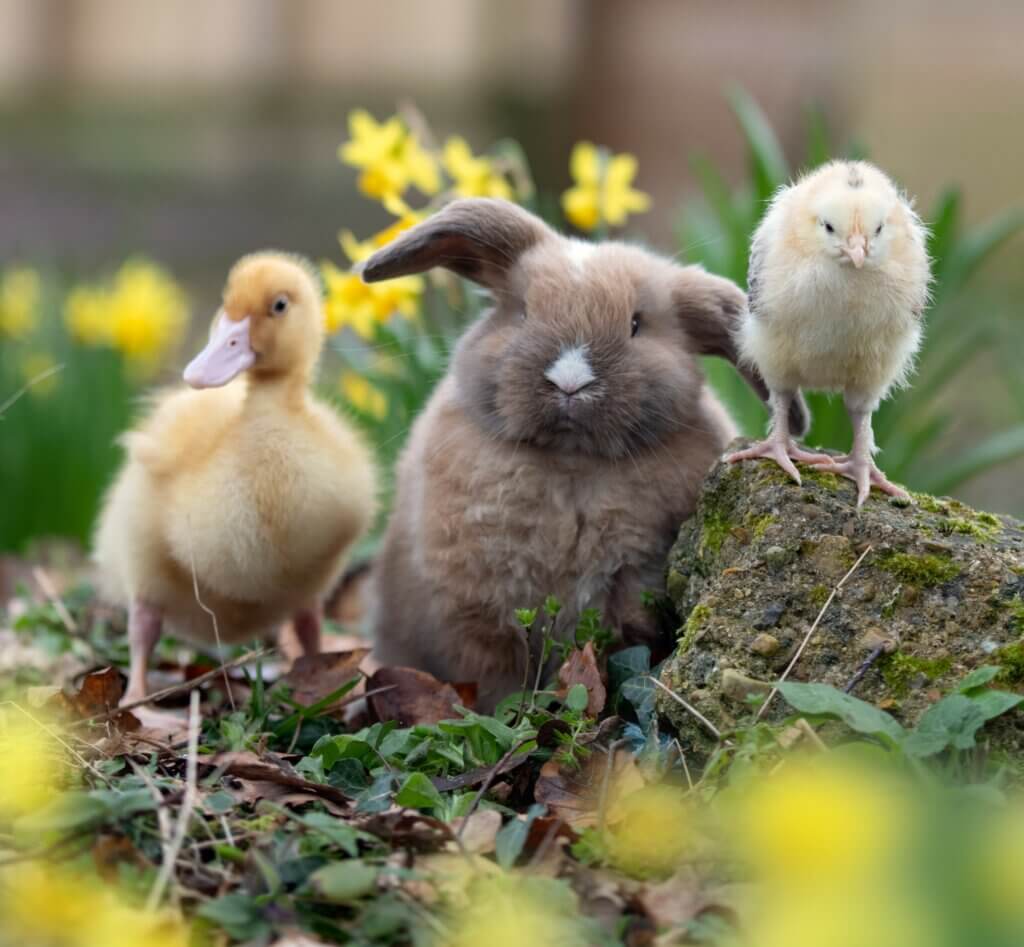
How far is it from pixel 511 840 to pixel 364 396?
7.60ft

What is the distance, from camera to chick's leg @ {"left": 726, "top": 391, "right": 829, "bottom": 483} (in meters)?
2.30

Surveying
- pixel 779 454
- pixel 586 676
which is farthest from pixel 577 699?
pixel 779 454

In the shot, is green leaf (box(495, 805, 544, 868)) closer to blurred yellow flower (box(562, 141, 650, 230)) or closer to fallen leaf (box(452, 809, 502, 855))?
fallen leaf (box(452, 809, 502, 855))

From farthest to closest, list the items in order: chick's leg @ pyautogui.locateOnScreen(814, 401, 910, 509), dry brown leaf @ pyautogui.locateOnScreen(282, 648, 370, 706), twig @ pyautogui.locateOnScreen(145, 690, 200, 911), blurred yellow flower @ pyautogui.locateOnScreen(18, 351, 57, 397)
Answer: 1. blurred yellow flower @ pyautogui.locateOnScreen(18, 351, 57, 397)
2. dry brown leaf @ pyautogui.locateOnScreen(282, 648, 370, 706)
3. chick's leg @ pyautogui.locateOnScreen(814, 401, 910, 509)
4. twig @ pyautogui.locateOnScreen(145, 690, 200, 911)

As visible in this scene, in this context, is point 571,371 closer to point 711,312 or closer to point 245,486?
point 711,312

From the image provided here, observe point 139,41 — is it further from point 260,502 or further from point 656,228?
point 260,502

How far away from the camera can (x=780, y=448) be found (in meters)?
2.30

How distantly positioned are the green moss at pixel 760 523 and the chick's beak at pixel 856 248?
0.46m

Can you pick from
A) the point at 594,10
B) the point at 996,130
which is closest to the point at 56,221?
the point at 594,10

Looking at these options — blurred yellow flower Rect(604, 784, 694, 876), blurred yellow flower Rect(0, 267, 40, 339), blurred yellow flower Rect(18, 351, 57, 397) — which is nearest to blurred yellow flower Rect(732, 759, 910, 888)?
blurred yellow flower Rect(604, 784, 694, 876)

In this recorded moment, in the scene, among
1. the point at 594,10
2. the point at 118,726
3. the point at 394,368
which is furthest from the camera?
the point at 594,10

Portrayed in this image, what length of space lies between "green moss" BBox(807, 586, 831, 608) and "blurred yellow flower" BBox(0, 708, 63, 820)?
3.90 ft

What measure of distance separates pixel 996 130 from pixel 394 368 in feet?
19.1

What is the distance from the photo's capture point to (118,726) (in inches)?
92.0
